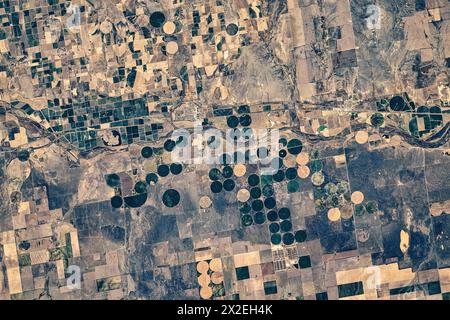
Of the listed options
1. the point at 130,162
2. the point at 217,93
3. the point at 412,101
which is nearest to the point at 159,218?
the point at 130,162

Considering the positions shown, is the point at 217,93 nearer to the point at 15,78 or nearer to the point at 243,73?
the point at 243,73

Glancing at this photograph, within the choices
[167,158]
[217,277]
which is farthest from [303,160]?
[217,277]

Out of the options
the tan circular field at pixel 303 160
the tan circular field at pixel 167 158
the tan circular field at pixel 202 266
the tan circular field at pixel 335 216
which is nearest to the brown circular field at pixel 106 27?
the tan circular field at pixel 167 158

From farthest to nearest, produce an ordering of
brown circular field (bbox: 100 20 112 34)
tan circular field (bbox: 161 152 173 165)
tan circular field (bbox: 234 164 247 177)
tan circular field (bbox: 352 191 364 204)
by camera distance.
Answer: brown circular field (bbox: 100 20 112 34), tan circular field (bbox: 161 152 173 165), tan circular field (bbox: 234 164 247 177), tan circular field (bbox: 352 191 364 204)

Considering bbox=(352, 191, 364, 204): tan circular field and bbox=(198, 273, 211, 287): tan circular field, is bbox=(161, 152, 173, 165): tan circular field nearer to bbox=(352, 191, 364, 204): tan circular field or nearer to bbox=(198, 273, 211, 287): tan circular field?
bbox=(198, 273, 211, 287): tan circular field

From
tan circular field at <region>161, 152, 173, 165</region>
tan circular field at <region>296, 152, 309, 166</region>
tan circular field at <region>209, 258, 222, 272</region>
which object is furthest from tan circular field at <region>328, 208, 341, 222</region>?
tan circular field at <region>161, 152, 173, 165</region>
